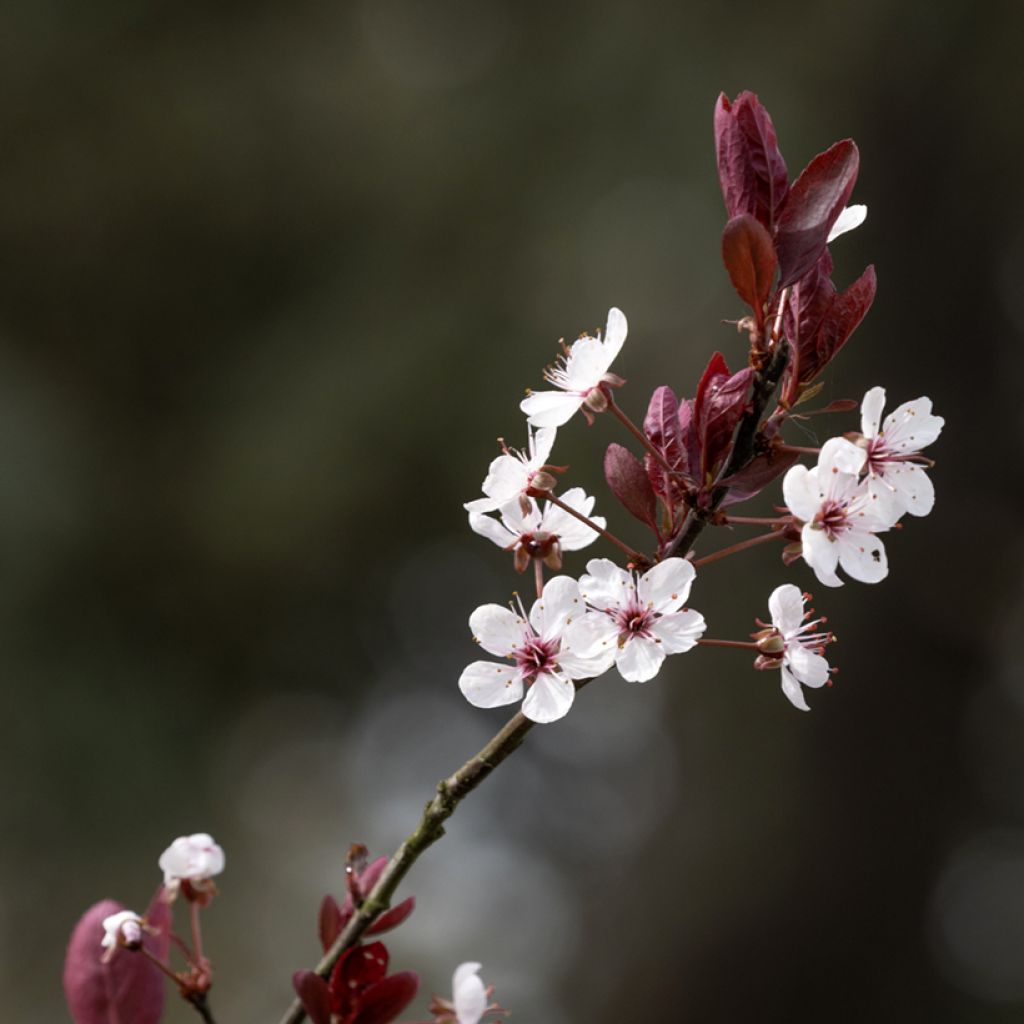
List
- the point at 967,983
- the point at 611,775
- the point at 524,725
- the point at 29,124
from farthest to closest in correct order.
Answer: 1. the point at 29,124
2. the point at 611,775
3. the point at 967,983
4. the point at 524,725

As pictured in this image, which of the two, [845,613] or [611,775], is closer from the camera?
[845,613]

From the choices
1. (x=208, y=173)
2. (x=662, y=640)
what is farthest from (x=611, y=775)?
(x=662, y=640)

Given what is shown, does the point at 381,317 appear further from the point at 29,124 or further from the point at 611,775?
the point at 611,775

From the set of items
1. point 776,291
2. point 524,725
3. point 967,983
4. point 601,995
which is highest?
point 776,291

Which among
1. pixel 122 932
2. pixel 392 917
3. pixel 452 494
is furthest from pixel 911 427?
pixel 452 494

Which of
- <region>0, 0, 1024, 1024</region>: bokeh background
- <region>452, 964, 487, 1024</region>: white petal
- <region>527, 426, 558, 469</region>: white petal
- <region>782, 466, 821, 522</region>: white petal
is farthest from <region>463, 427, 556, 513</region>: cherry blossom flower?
<region>0, 0, 1024, 1024</region>: bokeh background

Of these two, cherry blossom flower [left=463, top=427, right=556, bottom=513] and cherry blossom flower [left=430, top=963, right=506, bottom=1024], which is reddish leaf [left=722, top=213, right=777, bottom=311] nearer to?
cherry blossom flower [left=463, top=427, right=556, bottom=513]

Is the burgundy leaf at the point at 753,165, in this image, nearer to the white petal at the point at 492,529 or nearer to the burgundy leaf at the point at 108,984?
the white petal at the point at 492,529
